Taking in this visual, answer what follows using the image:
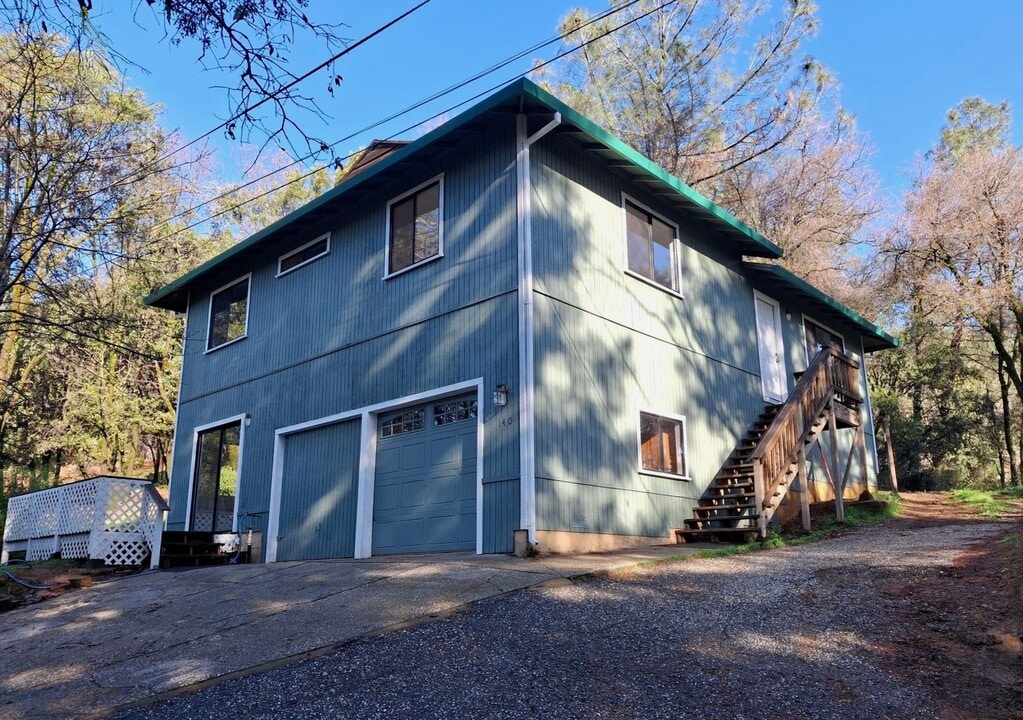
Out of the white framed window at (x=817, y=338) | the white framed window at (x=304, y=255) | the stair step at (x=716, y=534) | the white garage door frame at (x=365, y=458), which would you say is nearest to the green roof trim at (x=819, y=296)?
the white framed window at (x=817, y=338)

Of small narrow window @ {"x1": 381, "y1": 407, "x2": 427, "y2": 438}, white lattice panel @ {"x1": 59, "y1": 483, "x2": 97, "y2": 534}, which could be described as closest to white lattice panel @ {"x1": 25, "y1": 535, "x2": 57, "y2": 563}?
white lattice panel @ {"x1": 59, "y1": 483, "x2": 97, "y2": 534}

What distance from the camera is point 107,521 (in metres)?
11.5

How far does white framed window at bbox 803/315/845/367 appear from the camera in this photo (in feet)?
53.9

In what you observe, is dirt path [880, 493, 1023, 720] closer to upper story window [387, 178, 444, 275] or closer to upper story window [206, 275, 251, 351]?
upper story window [387, 178, 444, 275]

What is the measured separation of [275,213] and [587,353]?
2094cm

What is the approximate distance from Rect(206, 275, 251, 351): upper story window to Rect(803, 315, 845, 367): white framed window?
1131cm

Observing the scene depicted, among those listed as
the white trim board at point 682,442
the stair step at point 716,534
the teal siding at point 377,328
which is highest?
the teal siding at point 377,328

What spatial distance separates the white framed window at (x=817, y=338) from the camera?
1644 centimetres

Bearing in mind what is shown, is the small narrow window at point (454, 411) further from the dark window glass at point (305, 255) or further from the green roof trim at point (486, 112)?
the dark window glass at point (305, 255)

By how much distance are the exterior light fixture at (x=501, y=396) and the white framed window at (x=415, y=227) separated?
235 cm

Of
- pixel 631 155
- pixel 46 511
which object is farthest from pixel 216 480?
pixel 631 155

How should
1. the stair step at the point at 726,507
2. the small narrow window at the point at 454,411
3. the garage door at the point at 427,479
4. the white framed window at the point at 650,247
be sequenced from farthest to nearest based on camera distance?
the white framed window at the point at 650,247
the stair step at the point at 726,507
the small narrow window at the point at 454,411
the garage door at the point at 427,479

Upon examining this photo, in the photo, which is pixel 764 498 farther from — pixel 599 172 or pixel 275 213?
pixel 275 213

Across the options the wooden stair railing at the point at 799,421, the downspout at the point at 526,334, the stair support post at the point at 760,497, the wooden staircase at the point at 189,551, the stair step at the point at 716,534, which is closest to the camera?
the downspout at the point at 526,334
